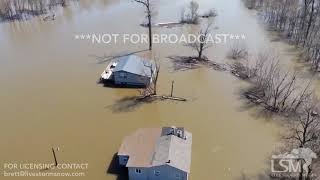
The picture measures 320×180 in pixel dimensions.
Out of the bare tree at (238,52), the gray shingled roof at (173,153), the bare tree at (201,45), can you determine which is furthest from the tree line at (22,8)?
the gray shingled roof at (173,153)

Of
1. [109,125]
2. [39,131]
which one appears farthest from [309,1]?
[39,131]

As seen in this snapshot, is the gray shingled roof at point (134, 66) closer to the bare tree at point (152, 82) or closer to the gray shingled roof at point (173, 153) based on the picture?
the bare tree at point (152, 82)

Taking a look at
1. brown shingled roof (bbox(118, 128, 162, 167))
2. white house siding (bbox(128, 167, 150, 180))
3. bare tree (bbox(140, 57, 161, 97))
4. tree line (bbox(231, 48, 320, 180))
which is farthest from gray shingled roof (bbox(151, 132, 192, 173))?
bare tree (bbox(140, 57, 161, 97))

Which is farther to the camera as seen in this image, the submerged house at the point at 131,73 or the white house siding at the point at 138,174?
the submerged house at the point at 131,73

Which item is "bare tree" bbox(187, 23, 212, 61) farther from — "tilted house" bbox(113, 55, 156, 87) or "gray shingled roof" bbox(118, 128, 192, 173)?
"gray shingled roof" bbox(118, 128, 192, 173)

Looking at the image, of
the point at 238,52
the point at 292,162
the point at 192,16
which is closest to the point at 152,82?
the point at 238,52

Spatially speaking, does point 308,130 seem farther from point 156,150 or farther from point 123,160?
point 123,160
